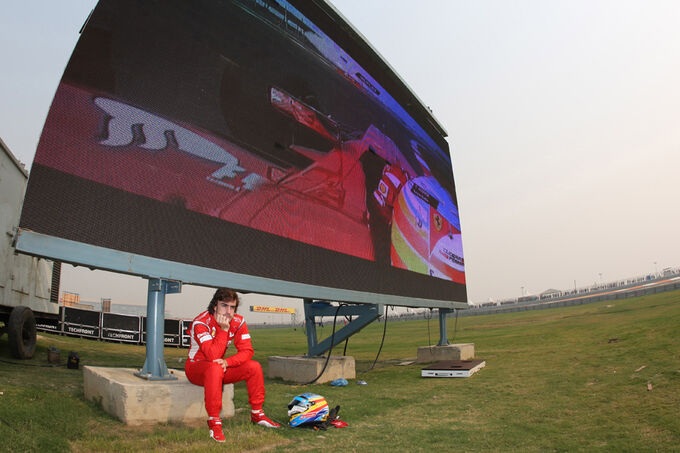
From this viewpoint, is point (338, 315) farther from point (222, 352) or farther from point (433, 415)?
point (222, 352)

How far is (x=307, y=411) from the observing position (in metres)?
5.59

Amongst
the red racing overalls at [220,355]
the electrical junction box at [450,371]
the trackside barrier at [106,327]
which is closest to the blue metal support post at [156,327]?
the red racing overalls at [220,355]

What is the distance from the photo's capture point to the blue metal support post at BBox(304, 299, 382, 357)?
1048cm

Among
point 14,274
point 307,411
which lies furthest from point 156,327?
point 14,274

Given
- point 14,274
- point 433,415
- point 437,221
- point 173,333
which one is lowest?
point 433,415

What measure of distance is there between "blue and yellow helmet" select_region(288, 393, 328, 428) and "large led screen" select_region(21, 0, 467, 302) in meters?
2.07

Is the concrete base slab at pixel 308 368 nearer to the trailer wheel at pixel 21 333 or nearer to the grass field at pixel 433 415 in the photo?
the grass field at pixel 433 415

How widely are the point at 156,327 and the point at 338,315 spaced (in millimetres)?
5612

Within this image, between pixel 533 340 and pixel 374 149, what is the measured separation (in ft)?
45.5

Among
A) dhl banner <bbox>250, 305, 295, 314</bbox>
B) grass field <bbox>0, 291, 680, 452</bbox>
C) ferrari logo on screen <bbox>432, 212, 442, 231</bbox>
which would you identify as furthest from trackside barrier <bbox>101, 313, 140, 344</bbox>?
dhl banner <bbox>250, 305, 295, 314</bbox>

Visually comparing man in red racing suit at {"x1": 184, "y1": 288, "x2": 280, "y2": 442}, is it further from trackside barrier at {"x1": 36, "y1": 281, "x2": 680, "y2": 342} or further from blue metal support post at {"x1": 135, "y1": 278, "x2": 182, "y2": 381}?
trackside barrier at {"x1": 36, "y1": 281, "x2": 680, "y2": 342}

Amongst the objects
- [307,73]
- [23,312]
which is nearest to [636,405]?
[307,73]

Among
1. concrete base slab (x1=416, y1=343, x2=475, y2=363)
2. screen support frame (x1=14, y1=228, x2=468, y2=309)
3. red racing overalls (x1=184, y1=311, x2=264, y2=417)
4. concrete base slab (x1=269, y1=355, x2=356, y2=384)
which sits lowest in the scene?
concrete base slab (x1=416, y1=343, x2=475, y2=363)

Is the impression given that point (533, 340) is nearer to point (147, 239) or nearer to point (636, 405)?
point (636, 405)
